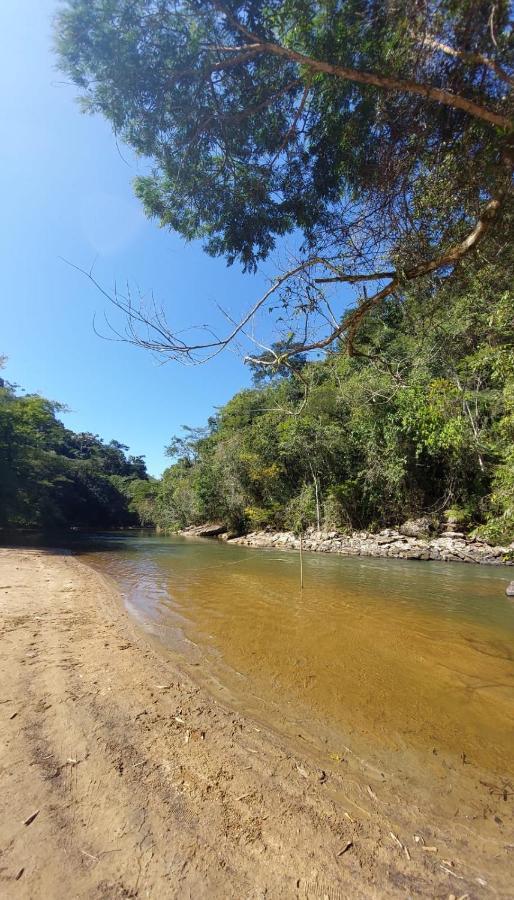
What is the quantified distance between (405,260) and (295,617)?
204 inches

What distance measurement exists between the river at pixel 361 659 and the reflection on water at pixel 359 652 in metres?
0.02

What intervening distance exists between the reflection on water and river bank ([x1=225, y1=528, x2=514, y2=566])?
358 cm

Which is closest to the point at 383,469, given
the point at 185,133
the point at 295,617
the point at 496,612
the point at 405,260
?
the point at 496,612

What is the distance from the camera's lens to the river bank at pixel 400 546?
40.4 feet

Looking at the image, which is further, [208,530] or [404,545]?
[208,530]

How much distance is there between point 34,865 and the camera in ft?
4.69

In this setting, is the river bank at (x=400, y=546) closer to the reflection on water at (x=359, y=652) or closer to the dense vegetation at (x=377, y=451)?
the dense vegetation at (x=377, y=451)

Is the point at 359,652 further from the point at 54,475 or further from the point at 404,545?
the point at 54,475

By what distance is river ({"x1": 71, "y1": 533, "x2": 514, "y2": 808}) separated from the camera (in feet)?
8.79

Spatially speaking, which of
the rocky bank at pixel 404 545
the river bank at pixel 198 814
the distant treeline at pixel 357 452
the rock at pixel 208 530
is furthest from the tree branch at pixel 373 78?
the rock at pixel 208 530

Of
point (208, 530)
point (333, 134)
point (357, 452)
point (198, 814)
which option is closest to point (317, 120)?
point (333, 134)

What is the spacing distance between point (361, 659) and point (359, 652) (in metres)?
0.21

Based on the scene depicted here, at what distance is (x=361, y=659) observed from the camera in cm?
420

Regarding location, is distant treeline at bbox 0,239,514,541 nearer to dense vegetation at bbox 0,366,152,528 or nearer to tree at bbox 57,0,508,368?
dense vegetation at bbox 0,366,152,528
